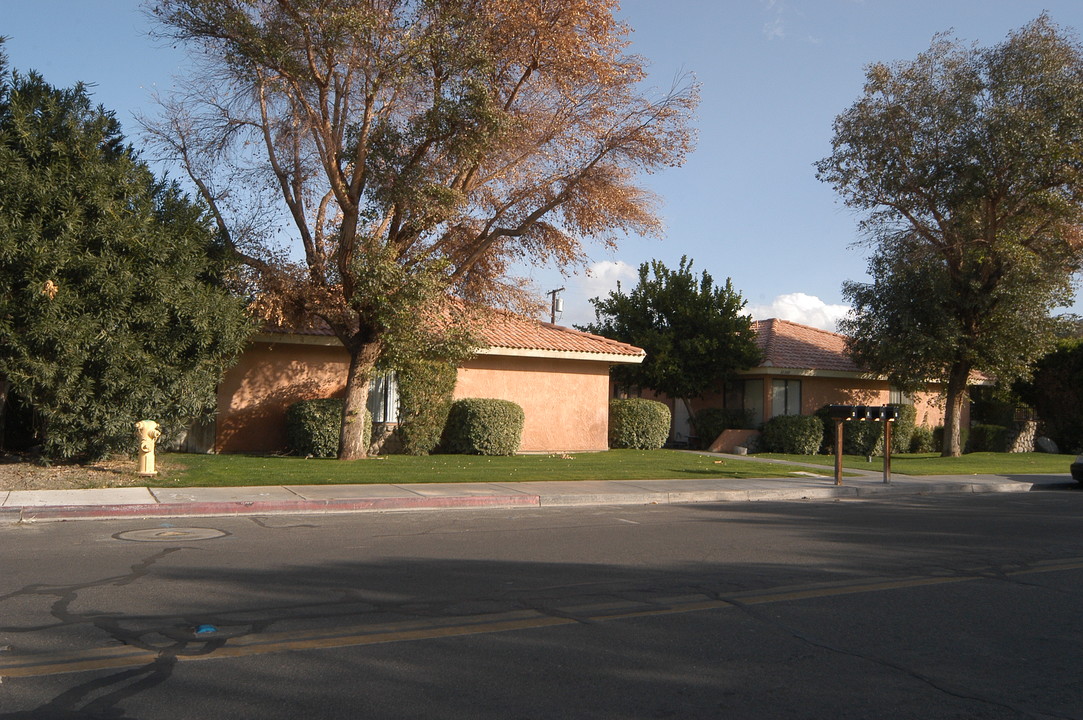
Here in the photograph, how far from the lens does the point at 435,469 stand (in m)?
17.8

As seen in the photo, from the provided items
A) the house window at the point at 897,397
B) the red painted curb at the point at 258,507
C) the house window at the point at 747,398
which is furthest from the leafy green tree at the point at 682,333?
the red painted curb at the point at 258,507

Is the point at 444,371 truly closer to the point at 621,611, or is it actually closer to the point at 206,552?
the point at 206,552

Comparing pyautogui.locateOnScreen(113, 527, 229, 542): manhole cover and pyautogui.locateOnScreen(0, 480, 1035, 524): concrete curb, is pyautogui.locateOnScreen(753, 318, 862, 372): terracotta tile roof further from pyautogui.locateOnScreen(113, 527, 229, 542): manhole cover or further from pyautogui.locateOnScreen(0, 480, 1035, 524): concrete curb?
pyautogui.locateOnScreen(113, 527, 229, 542): manhole cover

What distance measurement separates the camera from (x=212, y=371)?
16.6 metres

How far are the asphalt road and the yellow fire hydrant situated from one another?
403 cm

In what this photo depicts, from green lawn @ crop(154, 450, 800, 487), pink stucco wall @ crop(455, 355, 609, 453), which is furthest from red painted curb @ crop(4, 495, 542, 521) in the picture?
pink stucco wall @ crop(455, 355, 609, 453)

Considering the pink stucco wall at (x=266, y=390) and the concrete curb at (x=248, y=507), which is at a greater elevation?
the pink stucco wall at (x=266, y=390)

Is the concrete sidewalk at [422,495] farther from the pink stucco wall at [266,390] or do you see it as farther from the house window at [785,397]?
the house window at [785,397]

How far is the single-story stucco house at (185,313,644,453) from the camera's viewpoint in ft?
66.9

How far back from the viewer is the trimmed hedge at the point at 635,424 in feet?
86.0

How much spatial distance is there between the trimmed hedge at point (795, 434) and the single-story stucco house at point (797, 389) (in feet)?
3.21

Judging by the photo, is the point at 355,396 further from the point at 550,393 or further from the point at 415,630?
the point at 415,630

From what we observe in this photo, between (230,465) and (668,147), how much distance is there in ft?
36.3

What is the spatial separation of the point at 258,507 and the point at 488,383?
11.4m
